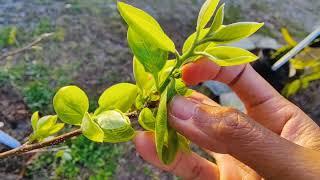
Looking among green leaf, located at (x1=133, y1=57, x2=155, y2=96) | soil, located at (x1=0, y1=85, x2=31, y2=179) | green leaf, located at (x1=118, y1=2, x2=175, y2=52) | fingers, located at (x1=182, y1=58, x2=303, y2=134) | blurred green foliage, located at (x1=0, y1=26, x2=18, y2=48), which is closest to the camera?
green leaf, located at (x1=118, y1=2, x2=175, y2=52)

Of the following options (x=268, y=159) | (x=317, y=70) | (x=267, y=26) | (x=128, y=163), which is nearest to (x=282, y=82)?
(x=317, y=70)

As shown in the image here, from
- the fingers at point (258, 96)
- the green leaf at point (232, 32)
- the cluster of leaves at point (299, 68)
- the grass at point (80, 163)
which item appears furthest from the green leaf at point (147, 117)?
the cluster of leaves at point (299, 68)

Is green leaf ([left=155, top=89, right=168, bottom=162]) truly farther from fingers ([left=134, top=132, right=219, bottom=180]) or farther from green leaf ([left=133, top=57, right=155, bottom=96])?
fingers ([left=134, top=132, right=219, bottom=180])

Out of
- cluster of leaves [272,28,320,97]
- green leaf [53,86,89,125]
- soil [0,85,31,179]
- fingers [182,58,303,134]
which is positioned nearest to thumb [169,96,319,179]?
green leaf [53,86,89,125]

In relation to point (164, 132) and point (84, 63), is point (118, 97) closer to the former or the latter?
point (164, 132)

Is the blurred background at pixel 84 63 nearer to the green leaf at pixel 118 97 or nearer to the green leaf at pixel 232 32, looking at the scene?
the green leaf at pixel 118 97
